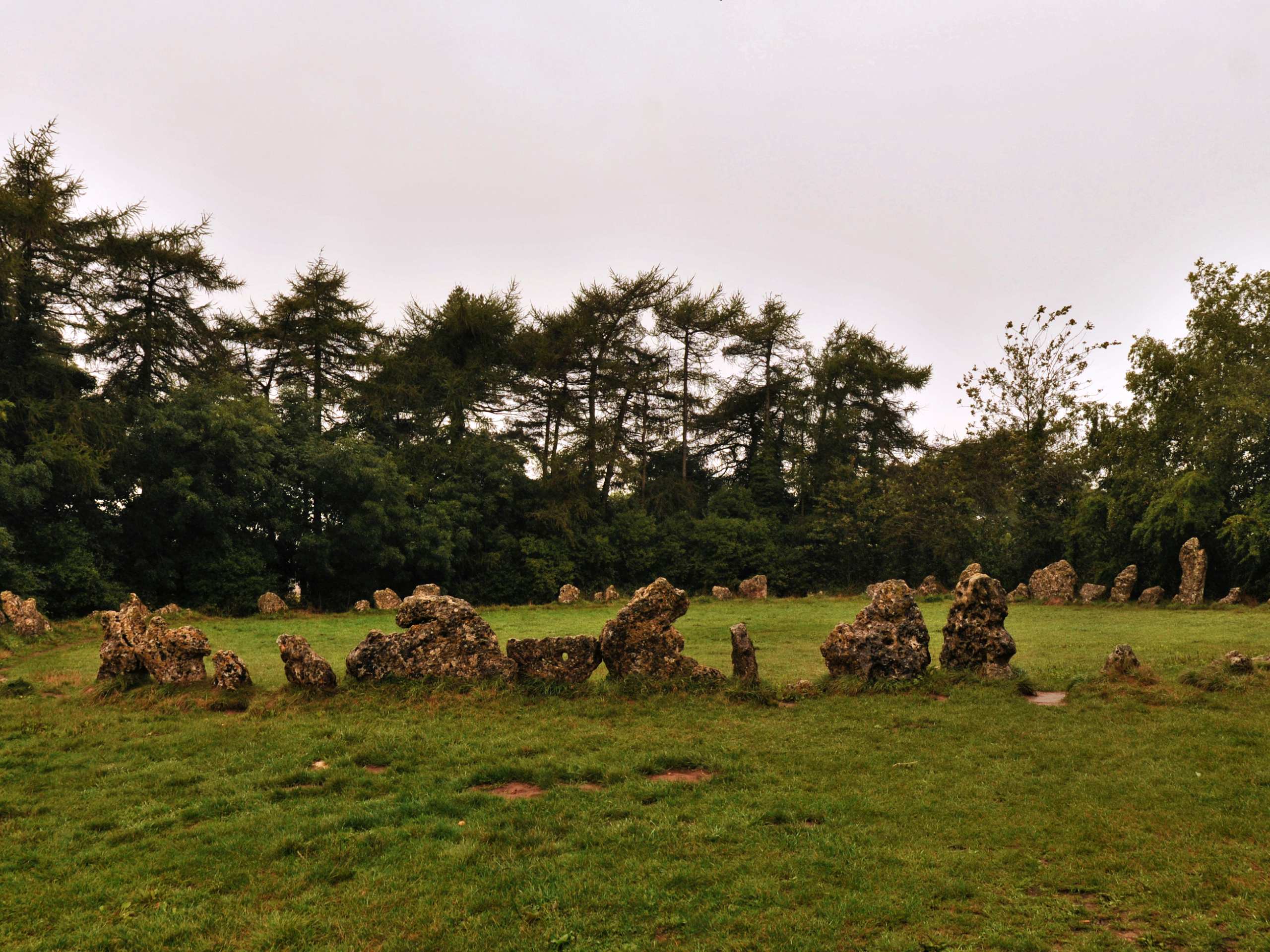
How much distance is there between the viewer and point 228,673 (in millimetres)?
13102

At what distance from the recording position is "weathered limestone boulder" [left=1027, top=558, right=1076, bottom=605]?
32000 mm

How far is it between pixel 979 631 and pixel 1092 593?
2106 cm

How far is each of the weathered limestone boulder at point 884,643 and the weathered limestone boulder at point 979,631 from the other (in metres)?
0.70

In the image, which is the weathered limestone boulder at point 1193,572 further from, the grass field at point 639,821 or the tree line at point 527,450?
the grass field at point 639,821

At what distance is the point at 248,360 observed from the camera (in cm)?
4181

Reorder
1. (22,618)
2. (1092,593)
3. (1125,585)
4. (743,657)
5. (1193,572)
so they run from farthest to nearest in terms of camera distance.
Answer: (1092,593)
(1125,585)
(1193,572)
(22,618)
(743,657)

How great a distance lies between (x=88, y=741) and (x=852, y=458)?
4472cm

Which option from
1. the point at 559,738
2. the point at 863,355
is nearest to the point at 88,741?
the point at 559,738

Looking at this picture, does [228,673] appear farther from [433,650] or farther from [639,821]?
[639,821]

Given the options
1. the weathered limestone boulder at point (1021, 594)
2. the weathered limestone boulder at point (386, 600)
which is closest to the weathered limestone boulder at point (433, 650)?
the weathered limestone boulder at point (386, 600)

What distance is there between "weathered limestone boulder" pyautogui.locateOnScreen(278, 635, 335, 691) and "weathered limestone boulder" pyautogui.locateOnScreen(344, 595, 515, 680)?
0.50 m

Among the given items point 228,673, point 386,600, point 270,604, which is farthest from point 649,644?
point 270,604

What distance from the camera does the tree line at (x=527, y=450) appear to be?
29.1m

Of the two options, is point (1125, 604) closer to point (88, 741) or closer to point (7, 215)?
point (88, 741)
